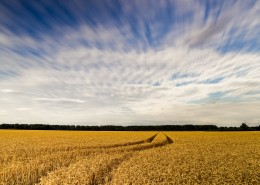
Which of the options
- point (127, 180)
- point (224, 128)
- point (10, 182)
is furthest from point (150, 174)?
point (224, 128)

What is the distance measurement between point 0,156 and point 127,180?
38.9 feet

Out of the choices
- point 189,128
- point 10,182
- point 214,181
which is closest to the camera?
point 214,181

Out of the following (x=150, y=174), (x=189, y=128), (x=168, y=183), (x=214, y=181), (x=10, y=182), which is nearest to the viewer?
(x=168, y=183)

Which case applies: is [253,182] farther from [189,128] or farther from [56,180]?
[189,128]

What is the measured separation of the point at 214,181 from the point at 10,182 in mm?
8545

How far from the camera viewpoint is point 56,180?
361 inches

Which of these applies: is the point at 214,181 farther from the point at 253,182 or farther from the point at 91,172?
the point at 91,172

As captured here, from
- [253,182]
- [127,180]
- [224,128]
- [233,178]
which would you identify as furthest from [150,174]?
[224,128]

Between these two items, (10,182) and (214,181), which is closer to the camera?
(214,181)

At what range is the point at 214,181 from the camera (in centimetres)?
876

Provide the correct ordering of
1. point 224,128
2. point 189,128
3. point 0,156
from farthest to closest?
point 189,128 → point 224,128 → point 0,156

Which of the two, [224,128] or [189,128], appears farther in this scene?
[189,128]

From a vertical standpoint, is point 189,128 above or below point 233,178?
above

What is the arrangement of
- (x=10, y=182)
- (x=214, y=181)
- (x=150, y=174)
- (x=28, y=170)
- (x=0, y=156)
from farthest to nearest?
(x=0, y=156) < (x=28, y=170) < (x=10, y=182) < (x=150, y=174) < (x=214, y=181)
